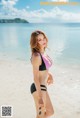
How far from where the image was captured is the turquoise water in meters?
2.85

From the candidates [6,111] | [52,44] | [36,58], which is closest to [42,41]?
[36,58]

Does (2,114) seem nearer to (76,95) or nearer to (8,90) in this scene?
(8,90)

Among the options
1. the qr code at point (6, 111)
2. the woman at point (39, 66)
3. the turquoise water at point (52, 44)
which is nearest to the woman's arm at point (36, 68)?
the woman at point (39, 66)

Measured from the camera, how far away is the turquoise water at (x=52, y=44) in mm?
2855

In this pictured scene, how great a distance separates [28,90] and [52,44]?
2.59 ft

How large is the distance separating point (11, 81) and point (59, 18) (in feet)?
2.32

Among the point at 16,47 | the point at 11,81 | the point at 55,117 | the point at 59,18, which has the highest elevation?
the point at 59,18

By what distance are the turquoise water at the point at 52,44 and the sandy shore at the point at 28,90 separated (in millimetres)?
143

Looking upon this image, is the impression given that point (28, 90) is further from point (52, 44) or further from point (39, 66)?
point (52, 44)

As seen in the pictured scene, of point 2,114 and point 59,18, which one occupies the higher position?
point 59,18

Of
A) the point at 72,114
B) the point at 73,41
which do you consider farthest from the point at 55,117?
the point at 73,41

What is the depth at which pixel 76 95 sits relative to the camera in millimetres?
2430

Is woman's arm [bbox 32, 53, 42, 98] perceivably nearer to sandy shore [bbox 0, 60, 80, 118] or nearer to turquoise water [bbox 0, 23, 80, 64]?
sandy shore [bbox 0, 60, 80, 118]

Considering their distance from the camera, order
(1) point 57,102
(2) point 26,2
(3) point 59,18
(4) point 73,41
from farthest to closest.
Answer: (4) point 73,41 < (3) point 59,18 < (2) point 26,2 < (1) point 57,102
